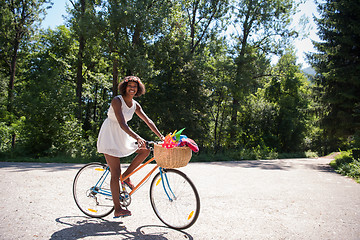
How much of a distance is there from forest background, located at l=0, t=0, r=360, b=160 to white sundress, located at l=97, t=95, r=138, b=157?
355 inches

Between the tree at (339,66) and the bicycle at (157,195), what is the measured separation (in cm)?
1200

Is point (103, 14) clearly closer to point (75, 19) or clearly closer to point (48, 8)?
point (75, 19)

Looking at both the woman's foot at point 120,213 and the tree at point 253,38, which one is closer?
the woman's foot at point 120,213

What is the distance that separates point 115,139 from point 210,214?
200cm

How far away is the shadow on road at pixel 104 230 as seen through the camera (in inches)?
132

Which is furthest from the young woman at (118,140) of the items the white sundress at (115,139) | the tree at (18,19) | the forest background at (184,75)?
the tree at (18,19)

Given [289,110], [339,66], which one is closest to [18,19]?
[339,66]

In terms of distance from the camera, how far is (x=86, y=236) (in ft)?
10.9

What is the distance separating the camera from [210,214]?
4363 mm

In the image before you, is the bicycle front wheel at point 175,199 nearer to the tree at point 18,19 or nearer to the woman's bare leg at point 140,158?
the woman's bare leg at point 140,158

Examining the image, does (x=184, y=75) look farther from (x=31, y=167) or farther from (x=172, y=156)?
(x=172, y=156)

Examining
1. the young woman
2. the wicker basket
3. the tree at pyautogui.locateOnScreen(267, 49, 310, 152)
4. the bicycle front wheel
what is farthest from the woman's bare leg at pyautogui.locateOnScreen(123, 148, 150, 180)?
the tree at pyautogui.locateOnScreen(267, 49, 310, 152)

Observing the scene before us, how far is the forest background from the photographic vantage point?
12.9 m

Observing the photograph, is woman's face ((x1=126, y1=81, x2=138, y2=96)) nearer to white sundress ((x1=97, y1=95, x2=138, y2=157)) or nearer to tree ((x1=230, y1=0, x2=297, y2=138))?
white sundress ((x1=97, y1=95, x2=138, y2=157))
